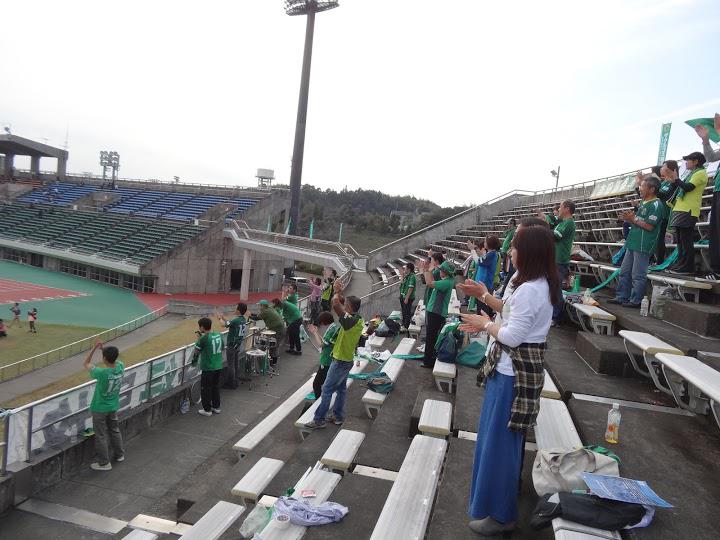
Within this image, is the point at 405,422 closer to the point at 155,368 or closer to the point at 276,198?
the point at 155,368

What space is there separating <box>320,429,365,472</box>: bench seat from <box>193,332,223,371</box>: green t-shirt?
3.53 meters

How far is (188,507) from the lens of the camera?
194 inches

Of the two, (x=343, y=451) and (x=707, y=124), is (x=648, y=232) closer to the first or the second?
(x=707, y=124)

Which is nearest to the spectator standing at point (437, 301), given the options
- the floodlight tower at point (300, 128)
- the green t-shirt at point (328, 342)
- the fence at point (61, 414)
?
the green t-shirt at point (328, 342)

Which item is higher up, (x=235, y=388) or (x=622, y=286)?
(x=622, y=286)

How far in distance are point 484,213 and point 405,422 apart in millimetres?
19408

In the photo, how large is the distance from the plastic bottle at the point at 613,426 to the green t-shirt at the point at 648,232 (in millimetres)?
3397

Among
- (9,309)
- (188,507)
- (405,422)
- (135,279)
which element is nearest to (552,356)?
(405,422)

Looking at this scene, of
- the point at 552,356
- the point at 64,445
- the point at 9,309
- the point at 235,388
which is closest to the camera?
the point at 552,356

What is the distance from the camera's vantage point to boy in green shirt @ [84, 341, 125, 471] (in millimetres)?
5809

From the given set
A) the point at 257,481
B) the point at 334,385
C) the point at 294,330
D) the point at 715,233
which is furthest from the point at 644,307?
the point at 294,330

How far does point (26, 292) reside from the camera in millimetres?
23047

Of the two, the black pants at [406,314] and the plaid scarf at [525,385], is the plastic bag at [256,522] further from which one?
the black pants at [406,314]

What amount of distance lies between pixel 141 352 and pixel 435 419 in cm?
1173
